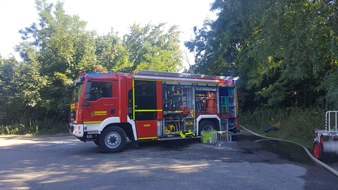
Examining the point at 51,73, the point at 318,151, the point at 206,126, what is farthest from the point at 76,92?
the point at 51,73

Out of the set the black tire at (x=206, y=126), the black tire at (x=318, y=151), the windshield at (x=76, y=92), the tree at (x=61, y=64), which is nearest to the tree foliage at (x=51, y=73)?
the tree at (x=61, y=64)

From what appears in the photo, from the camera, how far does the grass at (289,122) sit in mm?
13930

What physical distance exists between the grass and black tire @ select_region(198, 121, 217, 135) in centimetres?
367

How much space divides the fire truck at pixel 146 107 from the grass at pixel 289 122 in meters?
2.79

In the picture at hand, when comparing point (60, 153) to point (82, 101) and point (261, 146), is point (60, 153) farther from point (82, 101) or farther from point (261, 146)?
point (261, 146)

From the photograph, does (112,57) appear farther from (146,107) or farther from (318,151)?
(318,151)

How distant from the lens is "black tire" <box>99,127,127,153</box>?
37.8 ft

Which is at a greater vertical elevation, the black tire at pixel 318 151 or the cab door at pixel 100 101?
the cab door at pixel 100 101

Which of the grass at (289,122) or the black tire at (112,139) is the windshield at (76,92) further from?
the grass at (289,122)

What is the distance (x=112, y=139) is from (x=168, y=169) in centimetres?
391

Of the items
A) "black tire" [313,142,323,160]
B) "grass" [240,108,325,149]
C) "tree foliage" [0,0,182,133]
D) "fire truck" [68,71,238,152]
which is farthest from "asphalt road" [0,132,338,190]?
"tree foliage" [0,0,182,133]

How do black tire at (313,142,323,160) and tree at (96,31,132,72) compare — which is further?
tree at (96,31,132,72)

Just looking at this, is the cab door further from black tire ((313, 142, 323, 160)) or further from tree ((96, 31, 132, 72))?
tree ((96, 31, 132, 72))

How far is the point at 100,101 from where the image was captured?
456 inches
